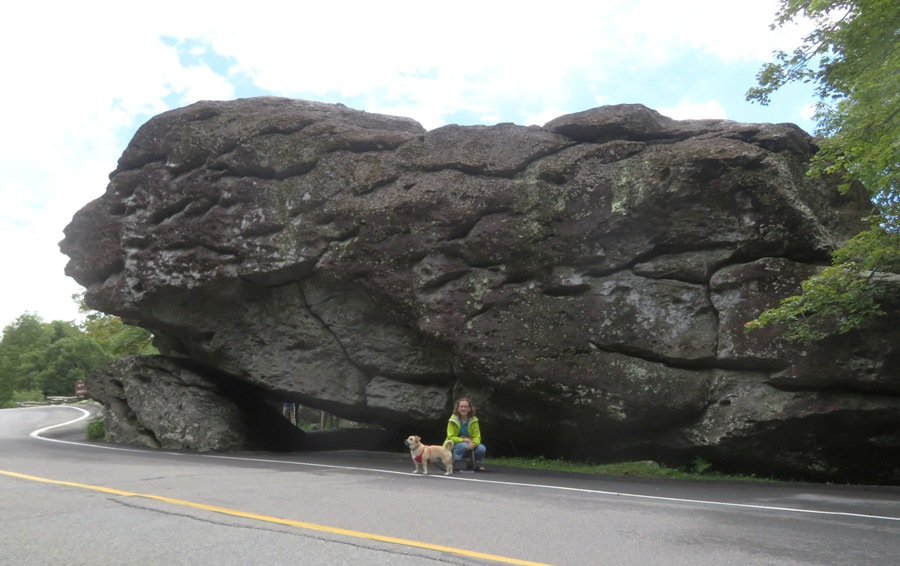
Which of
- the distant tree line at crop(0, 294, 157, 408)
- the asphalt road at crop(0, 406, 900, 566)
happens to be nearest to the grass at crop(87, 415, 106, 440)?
the asphalt road at crop(0, 406, 900, 566)

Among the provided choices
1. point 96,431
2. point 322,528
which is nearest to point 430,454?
point 322,528

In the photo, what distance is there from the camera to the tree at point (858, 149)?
9.52 metres

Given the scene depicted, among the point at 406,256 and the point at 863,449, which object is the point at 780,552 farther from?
the point at 406,256

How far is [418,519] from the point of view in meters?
6.75

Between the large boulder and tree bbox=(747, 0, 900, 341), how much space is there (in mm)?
981

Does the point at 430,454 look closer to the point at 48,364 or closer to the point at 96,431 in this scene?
the point at 96,431

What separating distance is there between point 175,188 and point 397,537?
13.6 meters

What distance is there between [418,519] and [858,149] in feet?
26.2

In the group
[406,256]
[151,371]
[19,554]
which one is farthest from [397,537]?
[151,371]

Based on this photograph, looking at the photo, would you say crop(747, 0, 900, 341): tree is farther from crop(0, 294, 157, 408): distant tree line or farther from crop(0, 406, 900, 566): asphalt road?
crop(0, 294, 157, 408): distant tree line

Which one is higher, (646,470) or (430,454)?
(430,454)

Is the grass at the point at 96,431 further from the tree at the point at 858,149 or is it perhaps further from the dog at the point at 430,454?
the tree at the point at 858,149

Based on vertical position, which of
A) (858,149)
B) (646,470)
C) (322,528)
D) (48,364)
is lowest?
(322,528)

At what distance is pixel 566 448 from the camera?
1445 centimetres
